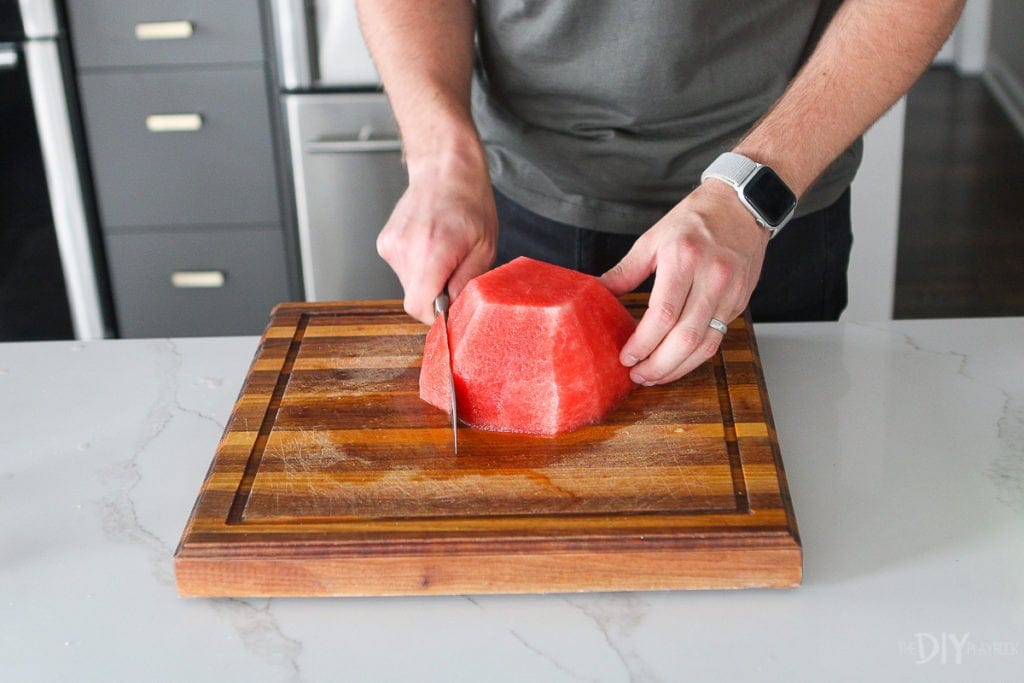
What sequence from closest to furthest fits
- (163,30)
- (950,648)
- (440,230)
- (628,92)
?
(950,648) < (440,230) < (628,92) < (163,30)

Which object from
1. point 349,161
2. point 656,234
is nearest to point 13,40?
point 349,161

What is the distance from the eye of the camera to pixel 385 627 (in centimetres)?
90

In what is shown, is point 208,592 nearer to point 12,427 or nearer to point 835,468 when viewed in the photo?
point 12,427

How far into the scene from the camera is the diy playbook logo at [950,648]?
851mm

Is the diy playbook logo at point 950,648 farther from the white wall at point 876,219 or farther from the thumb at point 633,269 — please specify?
the white wall at point 876,219

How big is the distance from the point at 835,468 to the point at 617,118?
0.55 meters

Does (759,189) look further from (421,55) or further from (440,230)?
(421,55)

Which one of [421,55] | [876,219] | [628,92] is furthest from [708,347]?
[876,219]

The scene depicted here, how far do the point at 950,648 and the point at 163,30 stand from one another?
2110 millimetres

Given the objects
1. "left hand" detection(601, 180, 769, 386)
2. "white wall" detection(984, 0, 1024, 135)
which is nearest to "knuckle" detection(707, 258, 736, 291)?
"left hand" detection(601, 180, 769, 386)

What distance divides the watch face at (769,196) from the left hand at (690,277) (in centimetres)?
1

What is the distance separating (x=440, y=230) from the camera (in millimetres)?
1210

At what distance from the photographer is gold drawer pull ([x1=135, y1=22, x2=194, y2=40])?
244 centimetres

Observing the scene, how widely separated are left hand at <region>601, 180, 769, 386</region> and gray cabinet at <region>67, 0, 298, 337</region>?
158 centimetres
